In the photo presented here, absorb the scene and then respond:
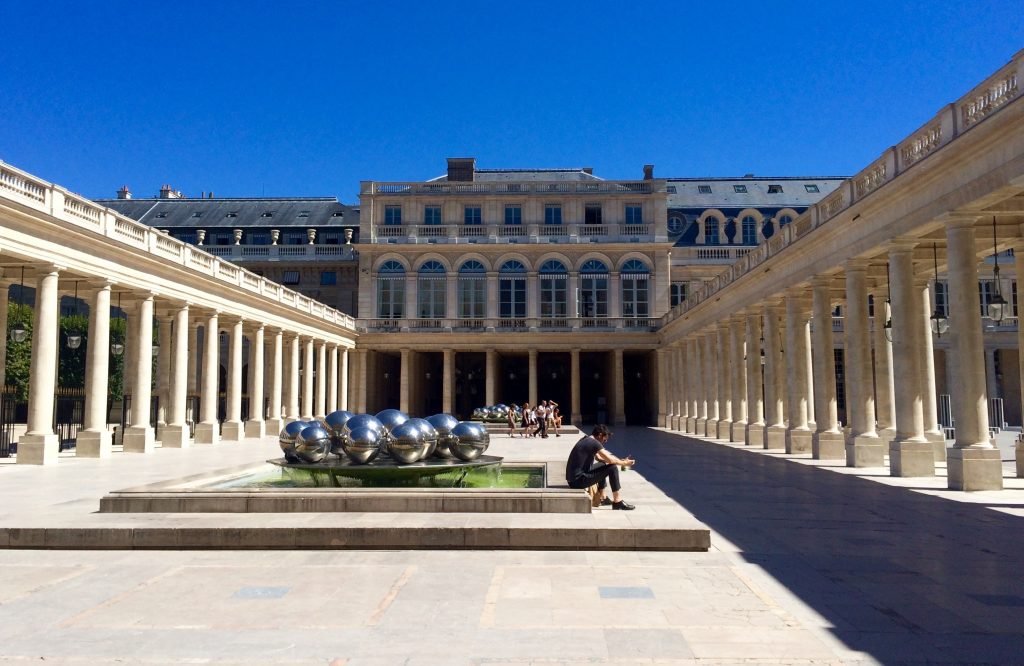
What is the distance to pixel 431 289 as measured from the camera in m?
61.7

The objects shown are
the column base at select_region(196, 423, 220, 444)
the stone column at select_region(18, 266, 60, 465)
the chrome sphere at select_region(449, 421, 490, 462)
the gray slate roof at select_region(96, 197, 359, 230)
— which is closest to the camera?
the chrome sphere at select_region(449, 421, 490, 462)

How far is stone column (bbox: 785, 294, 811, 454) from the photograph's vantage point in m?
28.8

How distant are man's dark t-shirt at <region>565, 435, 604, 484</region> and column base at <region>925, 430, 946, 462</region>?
15.6 m

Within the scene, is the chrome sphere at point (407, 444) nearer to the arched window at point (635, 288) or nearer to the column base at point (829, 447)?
the column base at point (829, 447)

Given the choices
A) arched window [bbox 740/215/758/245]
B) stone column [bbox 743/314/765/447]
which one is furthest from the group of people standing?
arched window [bbox 740/215/758/245]

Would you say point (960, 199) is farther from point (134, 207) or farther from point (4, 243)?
point (134, 207)

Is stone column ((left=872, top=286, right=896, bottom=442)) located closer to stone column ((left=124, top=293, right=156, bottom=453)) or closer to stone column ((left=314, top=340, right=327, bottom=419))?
stone column ((left=124, top=293, right=156, bottom=453))

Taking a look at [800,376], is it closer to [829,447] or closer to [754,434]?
[829,447]

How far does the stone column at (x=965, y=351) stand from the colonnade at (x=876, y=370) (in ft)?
0.07

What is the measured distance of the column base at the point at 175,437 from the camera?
1321 inches

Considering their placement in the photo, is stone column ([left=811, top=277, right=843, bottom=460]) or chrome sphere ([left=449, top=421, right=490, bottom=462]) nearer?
chrome sphere ([left=449, top=421, right=490, bottom=462])

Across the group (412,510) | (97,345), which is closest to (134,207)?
(97,345)

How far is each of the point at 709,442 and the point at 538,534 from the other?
1100 inches

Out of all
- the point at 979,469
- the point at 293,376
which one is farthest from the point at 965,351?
the point at 293,376
